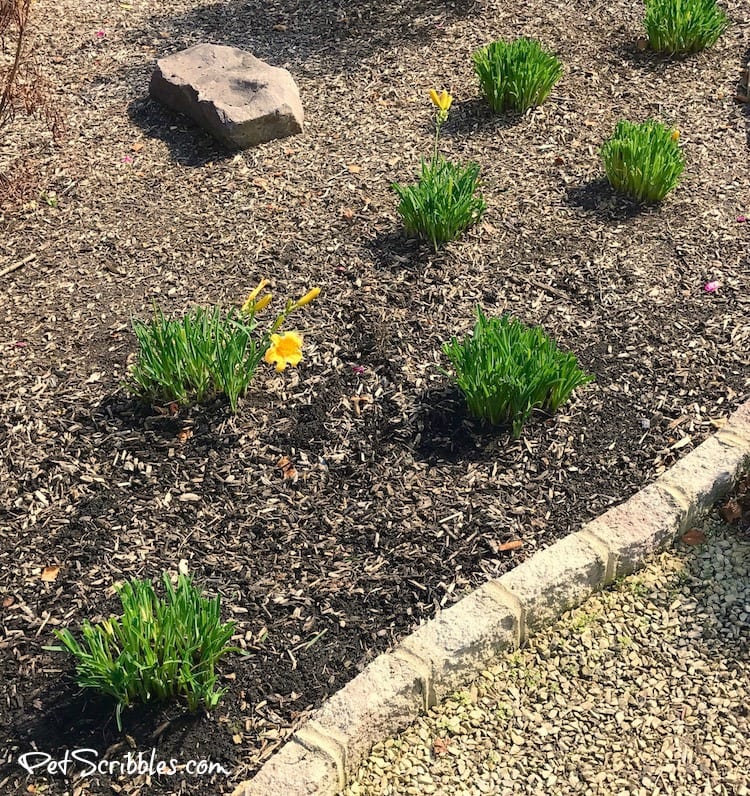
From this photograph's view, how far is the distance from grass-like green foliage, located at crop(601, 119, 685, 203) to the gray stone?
1.74 metres

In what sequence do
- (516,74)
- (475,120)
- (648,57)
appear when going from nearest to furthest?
(516,74)
(475,120)
(648,57)

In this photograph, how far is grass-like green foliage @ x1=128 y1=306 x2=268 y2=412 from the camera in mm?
3145

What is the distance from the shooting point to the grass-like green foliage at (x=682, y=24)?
204 inches

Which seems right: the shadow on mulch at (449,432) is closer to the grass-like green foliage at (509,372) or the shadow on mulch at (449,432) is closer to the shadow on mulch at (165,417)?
the grass-like green foliage at (509,372)

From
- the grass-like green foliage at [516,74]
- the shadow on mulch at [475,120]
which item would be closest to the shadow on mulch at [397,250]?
the shadow on mulch at [475,120]

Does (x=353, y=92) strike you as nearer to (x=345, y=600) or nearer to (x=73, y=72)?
(x=73, y=72)

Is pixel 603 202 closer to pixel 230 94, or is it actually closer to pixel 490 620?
pixel 230 94

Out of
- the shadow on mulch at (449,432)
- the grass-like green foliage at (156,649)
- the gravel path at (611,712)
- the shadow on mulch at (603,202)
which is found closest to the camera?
the grass-like green foliage at (156,649)

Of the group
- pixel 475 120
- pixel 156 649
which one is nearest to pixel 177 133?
pixel 475 120

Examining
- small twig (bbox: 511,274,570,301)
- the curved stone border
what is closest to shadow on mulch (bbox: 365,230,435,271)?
small twig (bbox: 511,274,570,301)

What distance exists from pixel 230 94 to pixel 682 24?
2680 mm

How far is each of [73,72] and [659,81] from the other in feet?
11.8

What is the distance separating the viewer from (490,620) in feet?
9.04

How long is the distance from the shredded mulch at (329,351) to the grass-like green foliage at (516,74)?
0.38 ft
